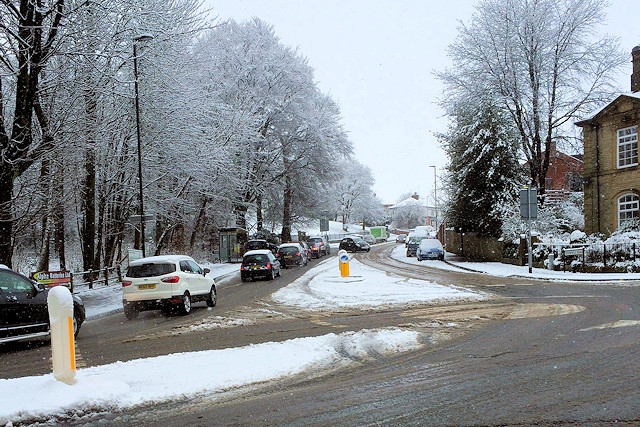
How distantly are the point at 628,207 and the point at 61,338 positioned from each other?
1241 inches

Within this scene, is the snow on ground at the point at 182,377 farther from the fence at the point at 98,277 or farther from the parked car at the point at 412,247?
the parked car at the point at 412,247

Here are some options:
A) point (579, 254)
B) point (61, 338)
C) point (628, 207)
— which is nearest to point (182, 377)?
point (61, 338)

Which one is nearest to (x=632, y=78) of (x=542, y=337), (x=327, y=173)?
(x=327, y=173)

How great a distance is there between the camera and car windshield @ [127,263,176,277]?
15047 mm

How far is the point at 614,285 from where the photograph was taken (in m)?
19.1

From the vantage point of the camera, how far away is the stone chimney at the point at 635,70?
106ft

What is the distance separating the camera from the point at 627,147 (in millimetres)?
31172

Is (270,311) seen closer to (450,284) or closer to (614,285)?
(450,284)

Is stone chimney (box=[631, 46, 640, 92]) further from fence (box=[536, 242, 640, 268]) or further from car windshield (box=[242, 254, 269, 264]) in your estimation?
car windshield (box=[242, 254, 269, 264])

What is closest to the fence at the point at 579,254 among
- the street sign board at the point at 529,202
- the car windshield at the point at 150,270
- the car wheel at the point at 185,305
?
the street sign board at the point at 529,202

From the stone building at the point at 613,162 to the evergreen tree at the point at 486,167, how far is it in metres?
4.50

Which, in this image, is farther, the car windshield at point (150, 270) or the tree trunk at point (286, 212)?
the tree trunk at point (286, 212)

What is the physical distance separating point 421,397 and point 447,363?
1.79 metres

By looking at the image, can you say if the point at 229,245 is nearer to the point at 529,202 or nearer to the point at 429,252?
the point at 429,252
